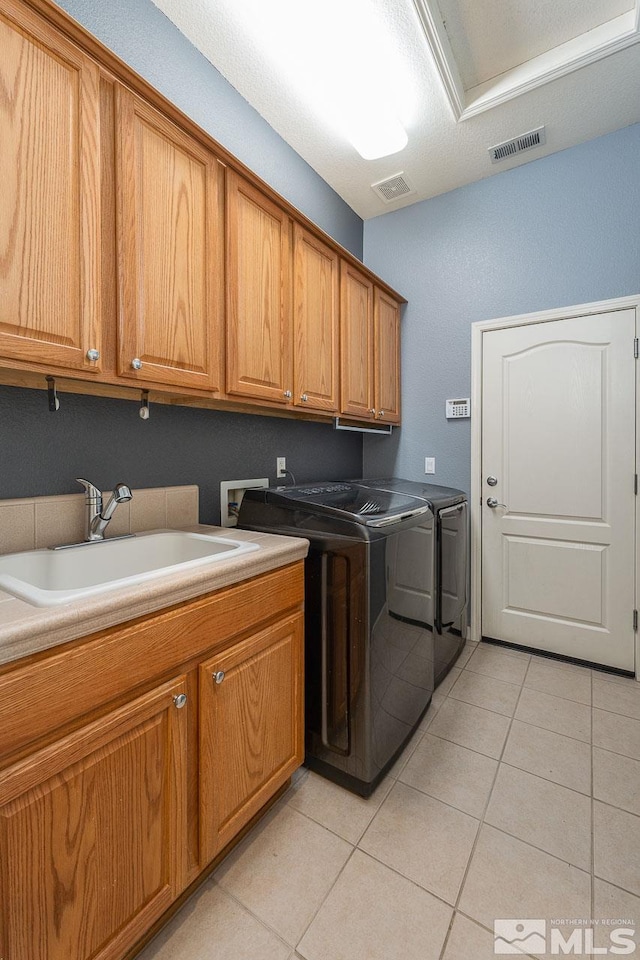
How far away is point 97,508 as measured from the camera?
1.38m

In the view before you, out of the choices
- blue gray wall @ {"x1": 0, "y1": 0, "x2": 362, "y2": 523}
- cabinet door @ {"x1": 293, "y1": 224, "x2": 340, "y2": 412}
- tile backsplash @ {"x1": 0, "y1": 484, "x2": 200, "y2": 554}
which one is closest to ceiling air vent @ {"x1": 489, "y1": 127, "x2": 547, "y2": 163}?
blue gray wall @ {"x1": 0, "y1": 0, "x2": 362, "y2": 523}

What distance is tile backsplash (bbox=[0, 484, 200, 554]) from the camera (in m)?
1.25

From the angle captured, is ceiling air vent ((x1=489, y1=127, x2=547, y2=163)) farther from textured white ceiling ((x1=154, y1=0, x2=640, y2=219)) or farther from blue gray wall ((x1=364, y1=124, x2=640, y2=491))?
blue gray wall ((x1=364, y1=124, x2=640, y2=491))

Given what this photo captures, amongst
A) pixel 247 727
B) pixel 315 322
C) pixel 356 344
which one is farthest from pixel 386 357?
pixel 247 727

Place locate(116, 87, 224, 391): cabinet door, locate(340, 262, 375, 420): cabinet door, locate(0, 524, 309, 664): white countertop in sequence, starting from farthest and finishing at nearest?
locate(340, 262, 375, 420): cabinet door
locate(116, 87, 224, 391): cabinet door
locate(0, 524, 309, 664): white countertop

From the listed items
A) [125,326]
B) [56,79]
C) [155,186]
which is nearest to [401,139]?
[155,186]

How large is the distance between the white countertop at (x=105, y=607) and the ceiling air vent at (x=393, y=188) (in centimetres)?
262

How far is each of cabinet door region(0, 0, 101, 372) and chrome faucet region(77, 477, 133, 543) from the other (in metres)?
0.42

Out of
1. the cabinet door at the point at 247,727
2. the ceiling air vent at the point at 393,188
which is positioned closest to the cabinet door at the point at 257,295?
the cabinet door at the point at 247,727

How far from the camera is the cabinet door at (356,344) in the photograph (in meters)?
2.29

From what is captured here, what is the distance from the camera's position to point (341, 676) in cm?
149

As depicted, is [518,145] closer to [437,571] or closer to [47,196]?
[437,571]

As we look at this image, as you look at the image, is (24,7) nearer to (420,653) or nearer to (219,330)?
(219,330)

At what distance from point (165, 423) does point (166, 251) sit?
25.8 inches
